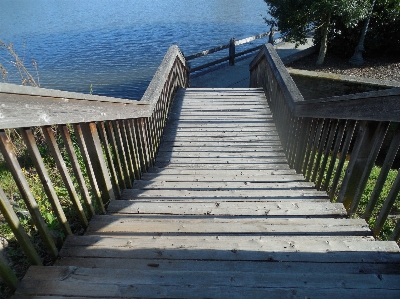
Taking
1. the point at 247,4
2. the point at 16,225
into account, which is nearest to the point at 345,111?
the point at 16,225

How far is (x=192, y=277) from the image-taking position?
67.1 inches

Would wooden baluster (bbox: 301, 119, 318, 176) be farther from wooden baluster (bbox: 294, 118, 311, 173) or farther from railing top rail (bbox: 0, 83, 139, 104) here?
railing top rail (bbox: 0, 83, 139, 104)

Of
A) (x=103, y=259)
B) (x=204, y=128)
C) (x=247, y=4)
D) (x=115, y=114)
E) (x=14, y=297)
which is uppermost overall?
(x=115, y=114)

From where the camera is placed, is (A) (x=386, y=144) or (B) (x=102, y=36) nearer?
(A) (x=386, y=144)

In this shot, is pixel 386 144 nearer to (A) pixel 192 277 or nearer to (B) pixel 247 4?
(A) pixel 192 277

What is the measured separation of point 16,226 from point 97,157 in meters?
0.91

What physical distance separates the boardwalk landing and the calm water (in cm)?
1014

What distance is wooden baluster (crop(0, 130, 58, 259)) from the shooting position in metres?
1.45

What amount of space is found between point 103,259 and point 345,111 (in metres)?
2.02

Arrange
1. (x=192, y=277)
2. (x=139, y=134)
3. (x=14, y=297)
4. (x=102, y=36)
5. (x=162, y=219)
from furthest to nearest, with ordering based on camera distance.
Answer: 1. (x=102, y=36)
2. (x=139, y=134)
3. (x=162, y=219)
4. (x=192, y=277)
5. (x=14, y=297)

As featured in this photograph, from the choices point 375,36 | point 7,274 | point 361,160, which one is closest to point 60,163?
point 7,274

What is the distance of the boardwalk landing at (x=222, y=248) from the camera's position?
1616 mm

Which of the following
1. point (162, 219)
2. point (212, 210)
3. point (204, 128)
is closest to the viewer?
point (162, 219)

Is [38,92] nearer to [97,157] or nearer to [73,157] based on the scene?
[73,157]
